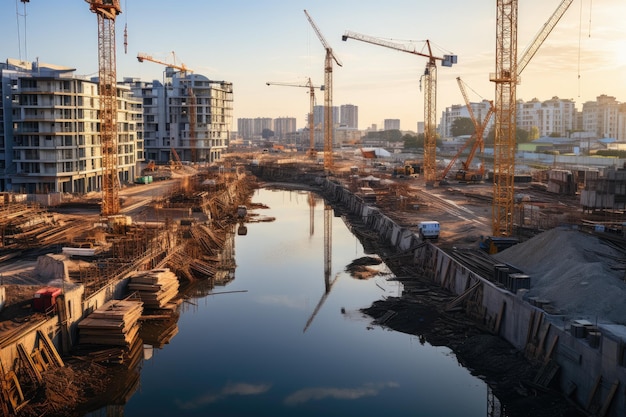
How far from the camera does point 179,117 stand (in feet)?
309

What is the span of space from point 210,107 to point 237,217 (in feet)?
153

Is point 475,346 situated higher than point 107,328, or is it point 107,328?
point 107,328

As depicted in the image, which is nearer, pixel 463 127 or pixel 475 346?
pixel 475 346

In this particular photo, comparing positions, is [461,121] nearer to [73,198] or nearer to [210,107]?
[210,107]

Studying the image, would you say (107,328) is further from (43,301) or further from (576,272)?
(576,272)

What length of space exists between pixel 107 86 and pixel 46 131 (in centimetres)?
1346

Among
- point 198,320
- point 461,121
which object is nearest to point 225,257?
point 198,320

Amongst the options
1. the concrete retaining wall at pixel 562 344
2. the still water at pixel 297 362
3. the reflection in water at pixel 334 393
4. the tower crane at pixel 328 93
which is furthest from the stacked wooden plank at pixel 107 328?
the tower crane at pixel 328 93

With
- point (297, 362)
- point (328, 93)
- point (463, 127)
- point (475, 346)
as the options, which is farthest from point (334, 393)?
point (463, 127)

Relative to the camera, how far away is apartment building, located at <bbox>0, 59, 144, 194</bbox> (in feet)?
163

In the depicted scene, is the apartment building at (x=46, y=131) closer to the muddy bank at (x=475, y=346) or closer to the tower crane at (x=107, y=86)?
the tower crane at (x=107, y=86)

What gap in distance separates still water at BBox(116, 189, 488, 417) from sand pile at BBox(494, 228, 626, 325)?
3817 millimetres

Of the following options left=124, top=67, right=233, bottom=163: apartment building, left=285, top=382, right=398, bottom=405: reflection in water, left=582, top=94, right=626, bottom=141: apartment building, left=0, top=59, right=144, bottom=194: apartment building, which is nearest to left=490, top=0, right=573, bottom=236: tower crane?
left=285, top=382, right=398, bottom=405: reflection in water

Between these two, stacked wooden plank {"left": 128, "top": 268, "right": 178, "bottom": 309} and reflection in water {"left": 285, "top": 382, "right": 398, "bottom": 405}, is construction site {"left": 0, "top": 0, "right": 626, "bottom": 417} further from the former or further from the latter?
reflection in water {"left": 285, "top": 382, "right": 398, "bottom": 405}
